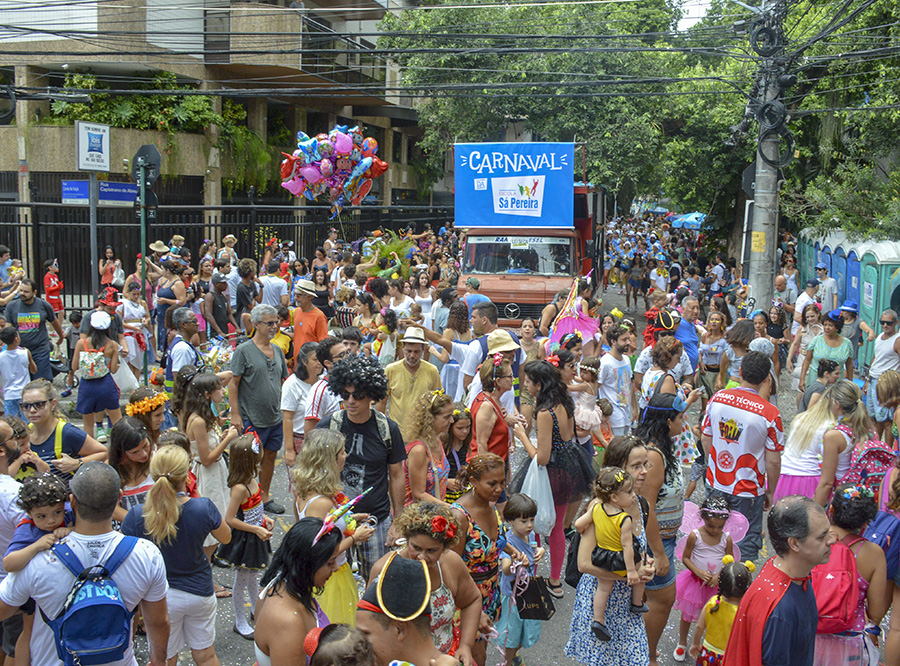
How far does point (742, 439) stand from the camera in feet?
18.7

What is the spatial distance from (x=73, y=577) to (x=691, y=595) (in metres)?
3.63

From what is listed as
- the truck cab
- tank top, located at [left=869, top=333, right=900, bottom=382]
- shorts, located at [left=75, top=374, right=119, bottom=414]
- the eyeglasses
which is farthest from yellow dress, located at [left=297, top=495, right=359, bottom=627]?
the truck cab

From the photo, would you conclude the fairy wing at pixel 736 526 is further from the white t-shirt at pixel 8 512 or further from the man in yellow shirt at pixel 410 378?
the white t-shirt at pixel 8 512

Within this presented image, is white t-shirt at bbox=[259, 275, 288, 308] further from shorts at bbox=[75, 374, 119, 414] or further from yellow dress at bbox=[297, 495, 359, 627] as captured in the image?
yellow dress at bbox=[297, 495, 359, 627]

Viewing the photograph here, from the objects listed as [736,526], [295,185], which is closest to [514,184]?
[295,185]

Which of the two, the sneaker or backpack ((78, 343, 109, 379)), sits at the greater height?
backpack ((78, 343, 109, 379))

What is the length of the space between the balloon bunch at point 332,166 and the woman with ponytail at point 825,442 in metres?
9.80

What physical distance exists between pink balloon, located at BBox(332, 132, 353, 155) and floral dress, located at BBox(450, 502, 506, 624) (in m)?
10.8

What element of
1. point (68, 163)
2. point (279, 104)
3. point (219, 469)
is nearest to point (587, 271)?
point (219, 469)

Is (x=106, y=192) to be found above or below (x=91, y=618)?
above

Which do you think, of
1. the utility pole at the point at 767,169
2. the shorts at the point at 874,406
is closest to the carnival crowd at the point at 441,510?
the shorts at the point at 874,406

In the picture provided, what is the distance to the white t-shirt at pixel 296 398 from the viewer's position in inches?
261

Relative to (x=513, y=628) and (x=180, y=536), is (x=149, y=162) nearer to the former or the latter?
(x=180, y=536)

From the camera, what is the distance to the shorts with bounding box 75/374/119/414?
26.6 feet
